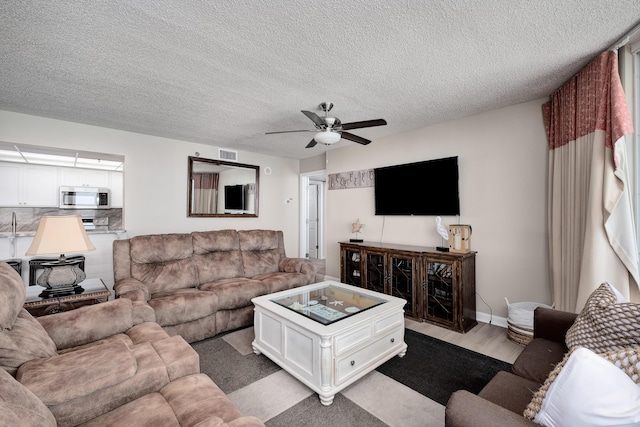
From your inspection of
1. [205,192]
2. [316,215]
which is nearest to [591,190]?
[205,192]

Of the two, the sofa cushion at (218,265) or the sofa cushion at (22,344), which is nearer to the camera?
the sofa cushion at (22,344)

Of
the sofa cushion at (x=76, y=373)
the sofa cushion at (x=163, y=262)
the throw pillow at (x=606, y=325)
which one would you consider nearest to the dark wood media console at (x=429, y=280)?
the throw pillow at (x=606, y=325)

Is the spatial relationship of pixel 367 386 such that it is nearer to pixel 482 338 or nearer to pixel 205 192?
pixel 482 338

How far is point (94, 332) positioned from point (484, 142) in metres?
4.00

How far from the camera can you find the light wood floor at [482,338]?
255 centimetres

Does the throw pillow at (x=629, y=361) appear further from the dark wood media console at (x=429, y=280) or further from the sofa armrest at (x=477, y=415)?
the dark wood media console at (x=429, y=280)

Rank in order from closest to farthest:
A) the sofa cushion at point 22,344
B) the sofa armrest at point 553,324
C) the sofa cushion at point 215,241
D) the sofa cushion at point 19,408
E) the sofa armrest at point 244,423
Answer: the sofa cushion at point 19,408 → the sofa armrest at point 244,423 → the sofa cushion at point 22,344 → the sofa armrest at point 553,324 → the sofa cushion at point 215,241

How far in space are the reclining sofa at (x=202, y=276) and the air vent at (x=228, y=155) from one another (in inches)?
58.9

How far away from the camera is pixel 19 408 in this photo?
0.79 meters

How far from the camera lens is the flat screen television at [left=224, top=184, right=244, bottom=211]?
15.7 feet

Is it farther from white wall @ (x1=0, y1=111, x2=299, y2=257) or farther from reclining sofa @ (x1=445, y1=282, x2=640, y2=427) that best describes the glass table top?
white wall @ (x1=0, y1=111, x2=299, y2=257)

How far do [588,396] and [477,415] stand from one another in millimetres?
322

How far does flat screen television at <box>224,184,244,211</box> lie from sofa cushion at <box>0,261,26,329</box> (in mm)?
3275

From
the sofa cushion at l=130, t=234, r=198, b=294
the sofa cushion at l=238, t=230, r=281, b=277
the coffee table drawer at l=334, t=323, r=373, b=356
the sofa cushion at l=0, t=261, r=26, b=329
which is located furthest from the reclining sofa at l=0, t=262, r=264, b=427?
the sofa cushion at l=238, t=230, r=281, b=277
